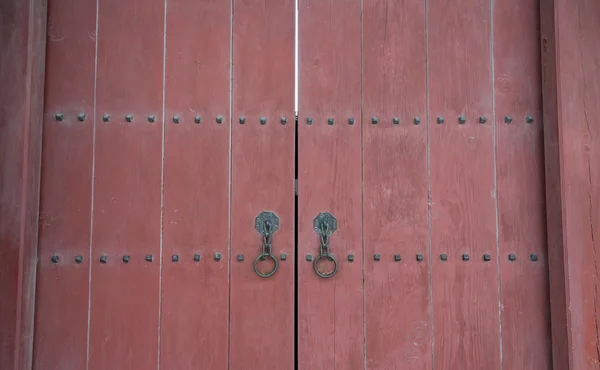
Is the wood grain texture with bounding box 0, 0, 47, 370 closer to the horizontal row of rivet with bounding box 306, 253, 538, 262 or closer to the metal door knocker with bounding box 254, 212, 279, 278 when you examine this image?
the metal door knocker with bounding box 254, 212, 279, 278

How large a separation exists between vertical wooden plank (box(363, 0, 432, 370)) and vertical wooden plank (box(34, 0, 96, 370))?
833 millimetres

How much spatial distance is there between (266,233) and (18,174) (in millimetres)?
715

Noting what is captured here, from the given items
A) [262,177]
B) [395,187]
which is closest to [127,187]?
[262,177]

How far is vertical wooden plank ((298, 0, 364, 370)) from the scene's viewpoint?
5.72 feet

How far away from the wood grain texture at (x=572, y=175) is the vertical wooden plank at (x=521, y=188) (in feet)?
0.13

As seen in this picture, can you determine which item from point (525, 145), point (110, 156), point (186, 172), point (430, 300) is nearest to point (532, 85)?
point (525, 145)

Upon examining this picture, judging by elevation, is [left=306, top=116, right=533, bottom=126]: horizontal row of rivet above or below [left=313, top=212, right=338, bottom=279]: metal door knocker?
above

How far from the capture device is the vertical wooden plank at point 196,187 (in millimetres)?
1723

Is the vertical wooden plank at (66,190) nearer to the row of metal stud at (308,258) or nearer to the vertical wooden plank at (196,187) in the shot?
the row of metal stud at (308,258)

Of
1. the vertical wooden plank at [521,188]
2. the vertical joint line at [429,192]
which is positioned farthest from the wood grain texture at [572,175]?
the vertical joint line at [429,192]

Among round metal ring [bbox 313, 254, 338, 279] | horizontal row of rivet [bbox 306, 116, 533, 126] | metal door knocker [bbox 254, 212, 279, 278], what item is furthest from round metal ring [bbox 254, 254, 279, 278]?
horizontal row of rivet [bbox 306, 116, 533, 126]

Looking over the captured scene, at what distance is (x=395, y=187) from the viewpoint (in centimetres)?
178

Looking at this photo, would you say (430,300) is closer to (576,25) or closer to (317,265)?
(317,265)

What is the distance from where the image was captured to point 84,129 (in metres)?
1.77
